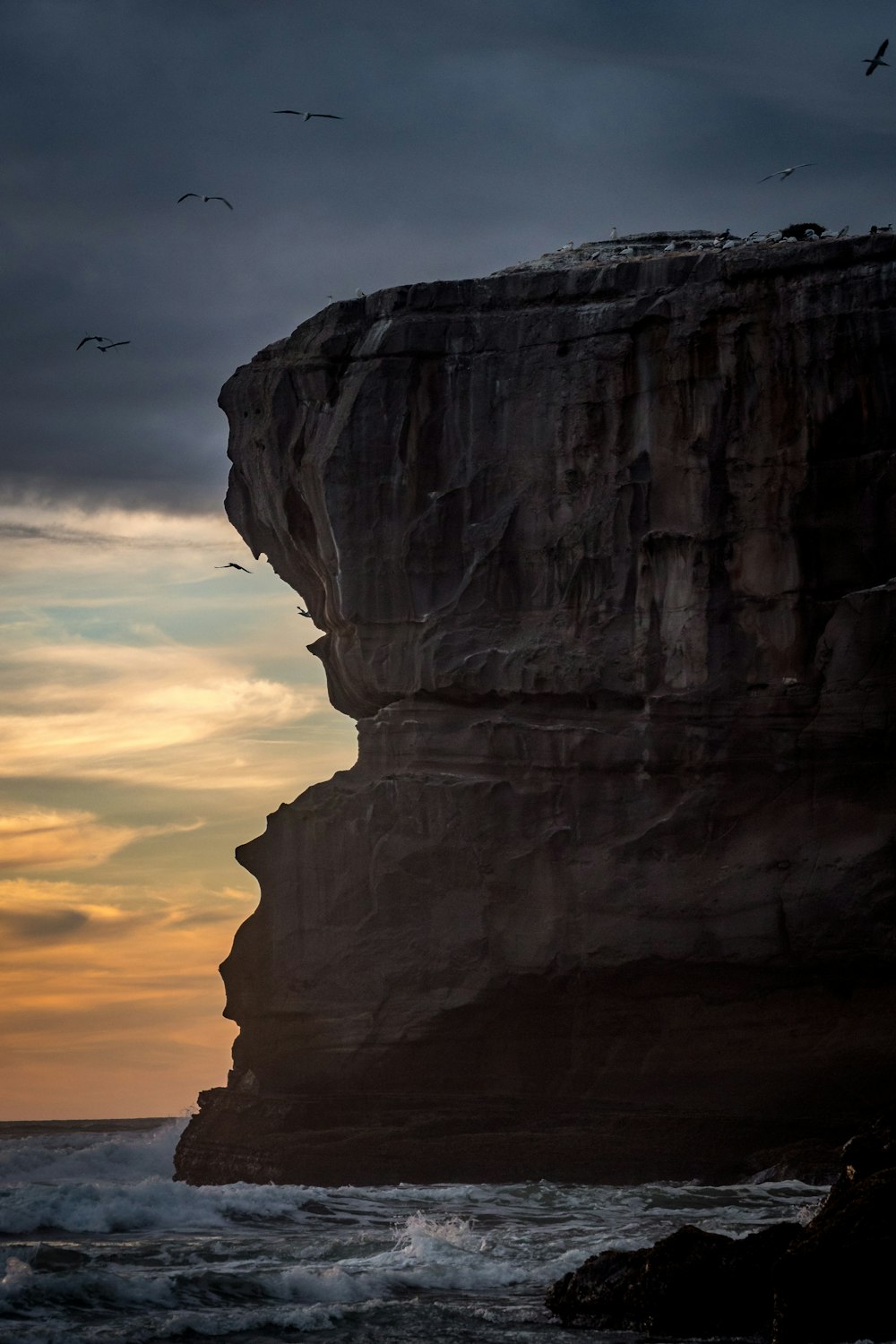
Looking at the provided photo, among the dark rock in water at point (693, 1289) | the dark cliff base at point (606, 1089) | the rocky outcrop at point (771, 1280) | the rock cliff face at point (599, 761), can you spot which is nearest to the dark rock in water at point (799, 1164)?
the dark cliff base at point (606, 1089)

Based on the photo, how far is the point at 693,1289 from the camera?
716 inches

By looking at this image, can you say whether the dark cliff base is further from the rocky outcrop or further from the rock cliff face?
the rocky outcrop

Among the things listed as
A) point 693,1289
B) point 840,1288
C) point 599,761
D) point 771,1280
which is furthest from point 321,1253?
point 599,761

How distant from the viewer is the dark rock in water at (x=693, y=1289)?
1803 centimetres

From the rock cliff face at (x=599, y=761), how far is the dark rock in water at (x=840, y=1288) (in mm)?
13214

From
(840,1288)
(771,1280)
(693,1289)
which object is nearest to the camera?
(840,1288)

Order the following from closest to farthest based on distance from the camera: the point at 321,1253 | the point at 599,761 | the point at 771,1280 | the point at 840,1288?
the point at 840,1288
the point at 771,1280
the point at 321,1253
the point at 599,761

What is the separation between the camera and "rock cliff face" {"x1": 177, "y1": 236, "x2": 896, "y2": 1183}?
31.2 m

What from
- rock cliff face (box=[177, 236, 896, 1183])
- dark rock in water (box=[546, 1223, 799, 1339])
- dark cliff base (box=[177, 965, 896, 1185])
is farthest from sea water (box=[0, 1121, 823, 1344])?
rock cliff face (box=[177, 236, 896, 1183])

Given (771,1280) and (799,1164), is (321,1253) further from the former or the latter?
(799,1164)

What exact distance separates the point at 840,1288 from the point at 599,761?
1613cm

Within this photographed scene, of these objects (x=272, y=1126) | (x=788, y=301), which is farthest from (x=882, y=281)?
(x=272, y=1126)

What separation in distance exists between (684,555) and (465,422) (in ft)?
17.3

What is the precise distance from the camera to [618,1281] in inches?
745
